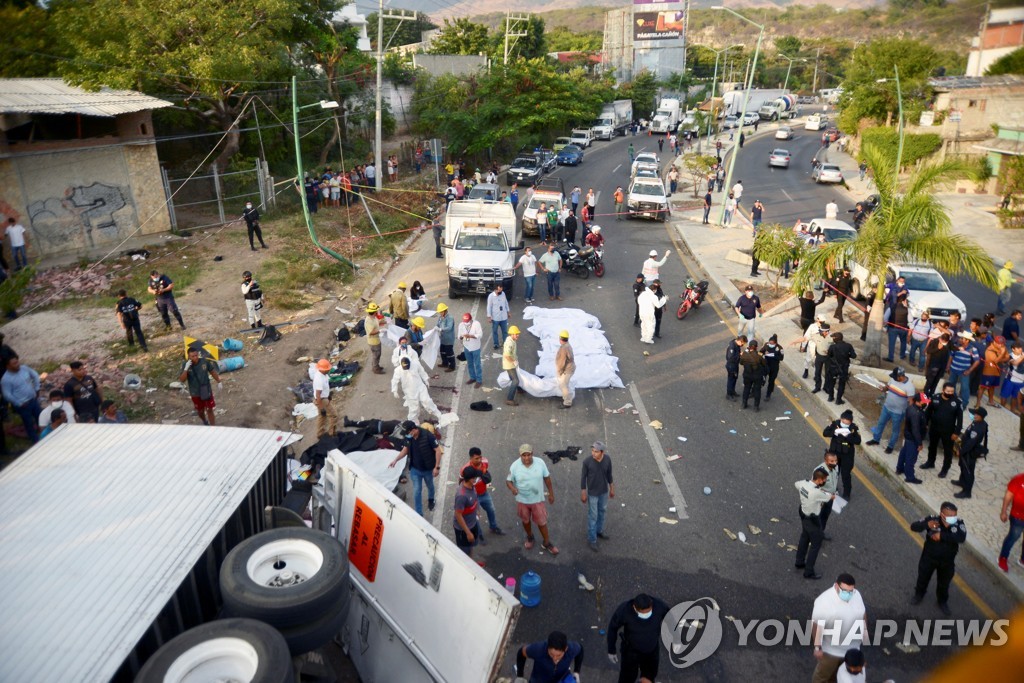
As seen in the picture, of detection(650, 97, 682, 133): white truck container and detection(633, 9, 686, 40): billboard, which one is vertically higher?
detection(633, 9, 686, 40): billboard

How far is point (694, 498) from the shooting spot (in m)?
9.58

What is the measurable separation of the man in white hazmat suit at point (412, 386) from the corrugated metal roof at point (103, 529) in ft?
11.5

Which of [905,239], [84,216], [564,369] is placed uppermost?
[905,239]

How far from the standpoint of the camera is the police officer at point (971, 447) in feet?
29.8

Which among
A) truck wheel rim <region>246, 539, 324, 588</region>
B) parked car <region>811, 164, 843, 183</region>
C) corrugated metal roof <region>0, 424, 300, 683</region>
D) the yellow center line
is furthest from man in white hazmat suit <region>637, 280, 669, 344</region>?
parked car <region>811, 164, 843, 183</region>

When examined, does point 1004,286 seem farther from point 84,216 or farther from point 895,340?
point 84,216

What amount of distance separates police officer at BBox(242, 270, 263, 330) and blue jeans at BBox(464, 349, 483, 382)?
573 cm

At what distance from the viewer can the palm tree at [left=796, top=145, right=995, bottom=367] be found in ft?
41.8

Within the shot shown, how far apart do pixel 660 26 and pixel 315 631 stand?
395 ft

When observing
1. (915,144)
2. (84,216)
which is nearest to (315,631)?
(84,216)

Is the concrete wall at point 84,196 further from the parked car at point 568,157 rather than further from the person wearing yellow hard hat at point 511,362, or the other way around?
the parked car at point 568,157

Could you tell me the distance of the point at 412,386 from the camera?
436 inches

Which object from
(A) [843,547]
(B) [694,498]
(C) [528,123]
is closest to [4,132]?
(B) [694,498]

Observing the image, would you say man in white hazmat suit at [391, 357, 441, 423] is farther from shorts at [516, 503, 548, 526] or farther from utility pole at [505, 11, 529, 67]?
utility pole at [505, 11, 529, 67]
